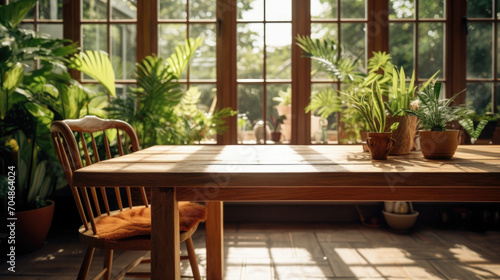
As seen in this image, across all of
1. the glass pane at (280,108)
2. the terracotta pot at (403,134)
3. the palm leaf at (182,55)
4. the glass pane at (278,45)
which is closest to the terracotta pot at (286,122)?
the glass pane at (280,108)

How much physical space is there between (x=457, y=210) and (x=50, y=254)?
3037 millimetres

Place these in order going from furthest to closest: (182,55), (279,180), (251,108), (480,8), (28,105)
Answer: (251,108) < (480,8) < (182,55) < (28,105) < (279,180)

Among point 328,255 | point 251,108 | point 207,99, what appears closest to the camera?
point 328,255

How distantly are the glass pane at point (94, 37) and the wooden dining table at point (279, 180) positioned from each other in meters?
2.38

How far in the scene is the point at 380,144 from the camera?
1334 mm

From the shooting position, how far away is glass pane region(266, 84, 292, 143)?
338cm

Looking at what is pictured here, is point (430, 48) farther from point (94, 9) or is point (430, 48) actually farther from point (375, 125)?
point (94, 9)

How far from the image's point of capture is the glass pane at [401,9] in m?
3.31

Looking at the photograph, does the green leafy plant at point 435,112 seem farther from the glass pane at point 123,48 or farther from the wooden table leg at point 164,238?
the glass pane at point 123,48

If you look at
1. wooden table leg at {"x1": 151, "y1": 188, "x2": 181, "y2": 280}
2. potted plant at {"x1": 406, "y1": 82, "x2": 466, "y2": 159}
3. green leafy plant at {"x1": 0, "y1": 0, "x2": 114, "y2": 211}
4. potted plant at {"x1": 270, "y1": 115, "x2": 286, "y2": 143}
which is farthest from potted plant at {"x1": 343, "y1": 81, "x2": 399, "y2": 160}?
green leafy plant at {"x1": 0, "y1": 0, "x2": 114, "y2": 211}

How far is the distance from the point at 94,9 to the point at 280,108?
1848 millimetres

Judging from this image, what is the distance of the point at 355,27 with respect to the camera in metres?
3.34

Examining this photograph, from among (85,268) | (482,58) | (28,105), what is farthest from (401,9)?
(85,268)

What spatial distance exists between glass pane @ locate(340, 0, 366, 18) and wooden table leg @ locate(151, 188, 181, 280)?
2759 mm
